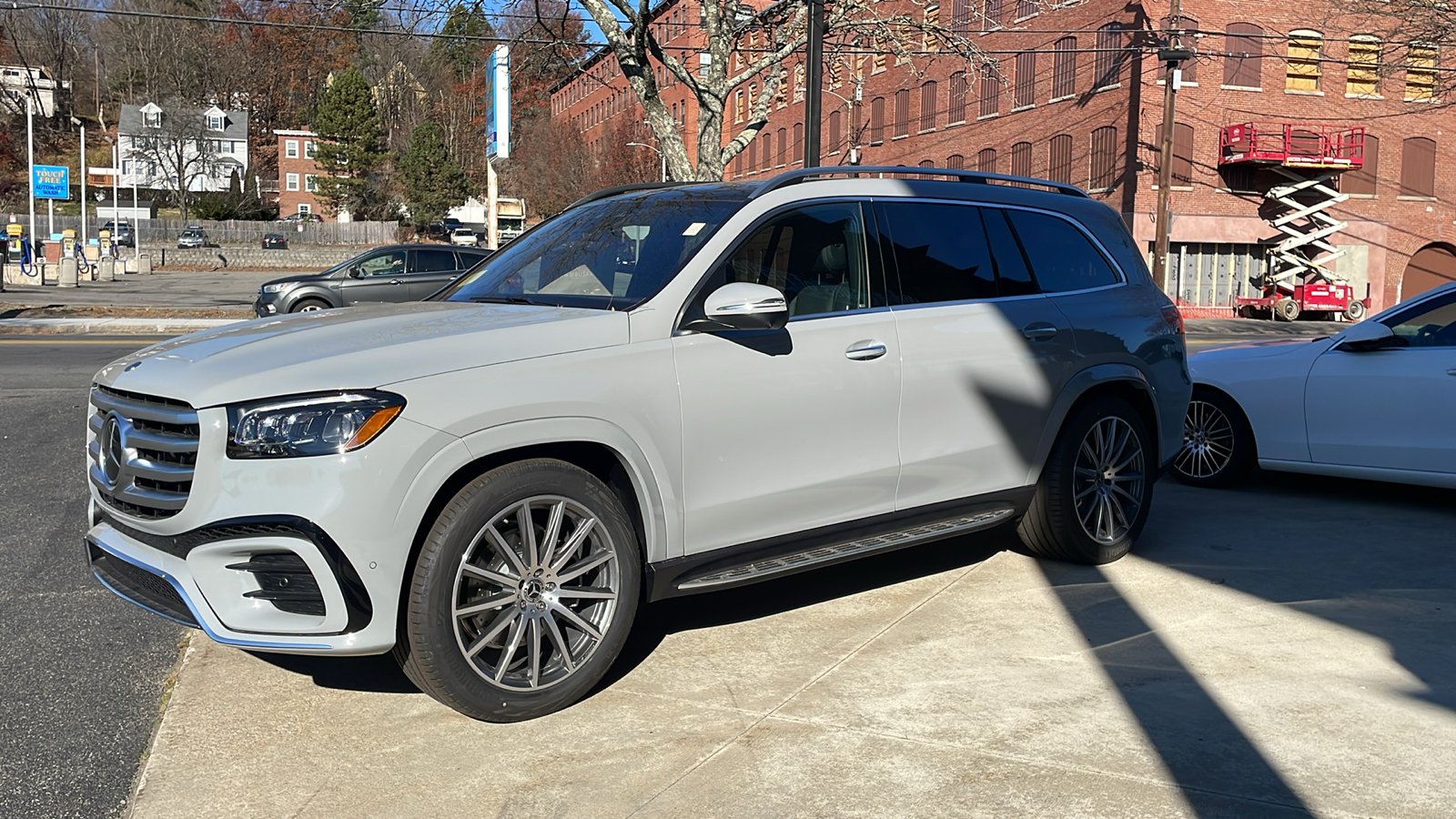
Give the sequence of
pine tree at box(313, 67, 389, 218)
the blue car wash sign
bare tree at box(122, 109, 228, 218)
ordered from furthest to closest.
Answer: pine tree at box(313, 67, 389, 218) → bare tree at box(122, 109, 228, 218) → the blue car wash sign

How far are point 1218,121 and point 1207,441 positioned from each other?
1375 inches

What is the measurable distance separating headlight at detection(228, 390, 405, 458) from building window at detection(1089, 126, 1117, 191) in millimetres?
38580

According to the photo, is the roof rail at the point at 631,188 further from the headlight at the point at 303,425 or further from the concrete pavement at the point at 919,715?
the headlight at the point at 303,425

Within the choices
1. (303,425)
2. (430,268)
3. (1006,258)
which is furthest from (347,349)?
(430,268)

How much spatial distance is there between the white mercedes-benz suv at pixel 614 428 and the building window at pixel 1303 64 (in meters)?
38.6

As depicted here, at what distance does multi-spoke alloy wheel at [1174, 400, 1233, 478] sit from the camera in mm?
8073

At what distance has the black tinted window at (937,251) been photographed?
17.3 ft

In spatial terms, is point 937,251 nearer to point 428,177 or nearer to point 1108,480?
point 1108,480

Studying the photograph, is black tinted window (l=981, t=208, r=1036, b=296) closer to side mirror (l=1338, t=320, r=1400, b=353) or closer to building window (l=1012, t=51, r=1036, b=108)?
side mirror (l=1338, t=320, r=1400, b=353)

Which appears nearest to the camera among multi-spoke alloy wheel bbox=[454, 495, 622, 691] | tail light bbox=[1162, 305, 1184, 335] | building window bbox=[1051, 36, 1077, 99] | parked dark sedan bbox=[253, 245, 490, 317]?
multi-spoke alloy wheel bbox=[454, 495, 622, 691]

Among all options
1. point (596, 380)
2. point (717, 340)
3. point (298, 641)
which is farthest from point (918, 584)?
point (298, 641)

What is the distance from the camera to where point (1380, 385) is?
7273 mm

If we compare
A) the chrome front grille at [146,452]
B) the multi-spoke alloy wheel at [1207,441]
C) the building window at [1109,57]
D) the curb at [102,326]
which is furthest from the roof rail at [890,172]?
the building window at [1109,57]

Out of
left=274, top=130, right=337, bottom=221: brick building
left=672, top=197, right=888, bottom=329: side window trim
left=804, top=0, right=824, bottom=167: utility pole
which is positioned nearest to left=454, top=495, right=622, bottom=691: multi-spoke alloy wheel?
left=672, top=197, right=888, bottom=329: side window trim
